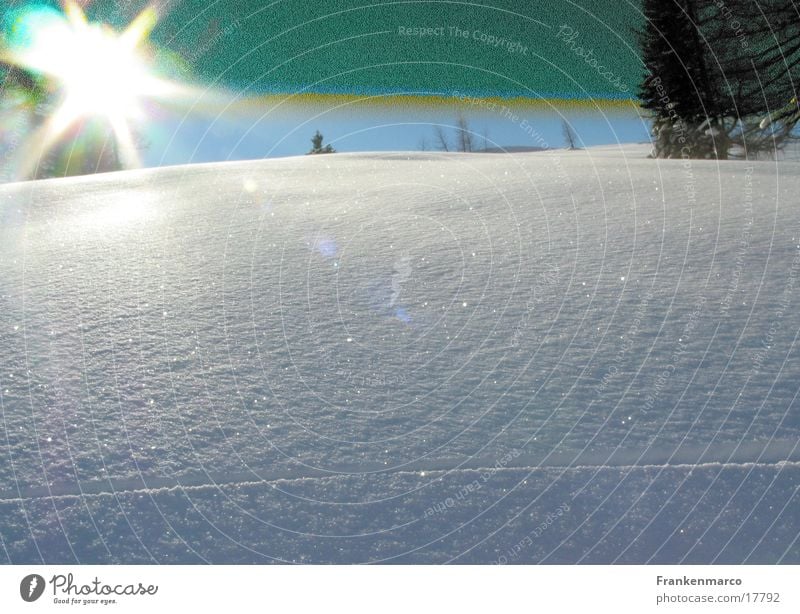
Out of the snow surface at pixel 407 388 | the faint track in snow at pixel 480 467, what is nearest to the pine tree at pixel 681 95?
the snow surface at pixel 407 388

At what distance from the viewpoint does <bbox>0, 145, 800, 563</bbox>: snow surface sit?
79.4 inches

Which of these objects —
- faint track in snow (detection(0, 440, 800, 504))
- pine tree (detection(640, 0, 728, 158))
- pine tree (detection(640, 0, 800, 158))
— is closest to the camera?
faint track in snow (detection(0, 440, 800, 504))

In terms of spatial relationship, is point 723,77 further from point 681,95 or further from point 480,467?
point 480,467

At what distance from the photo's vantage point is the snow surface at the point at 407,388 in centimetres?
202

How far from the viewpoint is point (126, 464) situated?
2201mm

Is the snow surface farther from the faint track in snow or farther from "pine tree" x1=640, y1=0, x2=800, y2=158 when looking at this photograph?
"pine tree" x1=640, y1=0, x2=800, y2=158

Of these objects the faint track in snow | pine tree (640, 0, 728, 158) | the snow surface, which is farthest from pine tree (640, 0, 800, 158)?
the faint track in snow

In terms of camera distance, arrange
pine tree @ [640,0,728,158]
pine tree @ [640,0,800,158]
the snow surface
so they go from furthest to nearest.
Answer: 1. pine tree @ [640,0,728,158]
2. pine tree @ [640,0,800,158]
3. the snow surface

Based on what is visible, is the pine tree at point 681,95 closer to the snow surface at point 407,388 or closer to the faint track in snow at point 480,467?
the snow surface at point 407,388

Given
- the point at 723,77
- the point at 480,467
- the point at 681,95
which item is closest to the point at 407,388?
the point at 480,467

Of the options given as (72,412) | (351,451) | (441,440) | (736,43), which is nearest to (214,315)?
(72,412)

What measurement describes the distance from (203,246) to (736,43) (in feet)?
25.1

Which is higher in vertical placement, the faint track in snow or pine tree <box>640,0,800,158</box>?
pine tree <box>640,0,800,158</box>

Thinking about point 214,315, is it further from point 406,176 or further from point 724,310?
point 406,176
